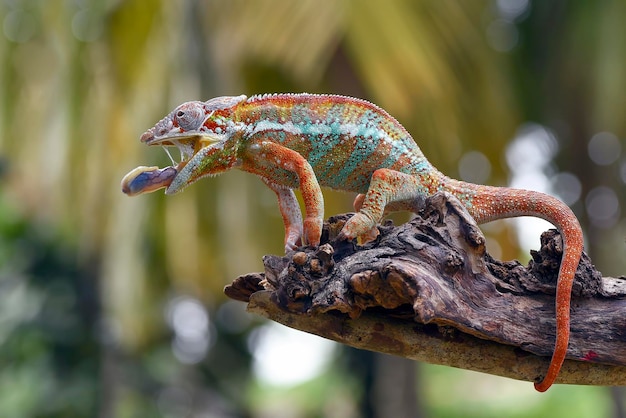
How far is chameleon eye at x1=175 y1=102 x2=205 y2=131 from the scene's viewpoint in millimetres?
2902

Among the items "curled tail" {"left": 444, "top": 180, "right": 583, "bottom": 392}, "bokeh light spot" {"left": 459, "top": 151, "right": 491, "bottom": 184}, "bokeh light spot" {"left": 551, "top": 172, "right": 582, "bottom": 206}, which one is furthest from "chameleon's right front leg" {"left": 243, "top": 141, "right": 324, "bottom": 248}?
"bokeh light spot" {"left": 551, "top": 172, "right": 582, "bottom": 206}

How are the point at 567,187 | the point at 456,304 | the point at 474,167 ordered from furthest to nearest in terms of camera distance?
the point at 567,187 → the point at 474,167 → the point at 456,304

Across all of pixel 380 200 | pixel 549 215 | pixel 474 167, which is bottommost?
pixel 380 200

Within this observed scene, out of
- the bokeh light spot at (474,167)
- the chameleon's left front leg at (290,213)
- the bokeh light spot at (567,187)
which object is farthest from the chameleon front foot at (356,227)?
the bokeh light spot at (567,187)

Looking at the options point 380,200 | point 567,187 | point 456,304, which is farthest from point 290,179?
point 567,187

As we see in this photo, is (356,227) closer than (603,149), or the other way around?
(356,227)

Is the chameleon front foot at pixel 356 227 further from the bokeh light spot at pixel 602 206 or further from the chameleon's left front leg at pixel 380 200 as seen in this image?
the bokeh light spot at pixel 602 206

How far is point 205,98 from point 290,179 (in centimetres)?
511

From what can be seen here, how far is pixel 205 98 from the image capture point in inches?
312

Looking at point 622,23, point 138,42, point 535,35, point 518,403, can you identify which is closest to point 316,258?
point 138,42

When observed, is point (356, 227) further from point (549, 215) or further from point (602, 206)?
point (602, 206)

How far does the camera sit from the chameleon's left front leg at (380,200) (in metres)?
2.70

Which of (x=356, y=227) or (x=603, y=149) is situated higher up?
(x=603, y=149)

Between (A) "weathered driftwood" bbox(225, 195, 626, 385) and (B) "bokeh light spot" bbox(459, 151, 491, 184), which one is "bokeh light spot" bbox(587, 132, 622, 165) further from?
(A) "weathered driftwood" bbox(225, 195, 626, 385)
